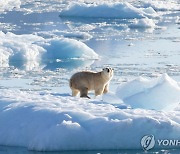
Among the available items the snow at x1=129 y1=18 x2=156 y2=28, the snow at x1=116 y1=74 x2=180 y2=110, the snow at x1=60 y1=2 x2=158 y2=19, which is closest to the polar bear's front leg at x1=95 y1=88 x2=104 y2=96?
the snow at x1=116 y1=74 x2=180 y2=110

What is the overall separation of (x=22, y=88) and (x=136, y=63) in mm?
3584

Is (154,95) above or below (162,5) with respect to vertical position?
above

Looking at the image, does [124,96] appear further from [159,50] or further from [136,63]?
[159,50]

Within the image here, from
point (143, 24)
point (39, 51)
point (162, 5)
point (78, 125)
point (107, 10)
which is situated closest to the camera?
point (78, 125)

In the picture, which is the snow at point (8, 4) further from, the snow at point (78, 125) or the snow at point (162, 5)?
the snow at point (78, 125)

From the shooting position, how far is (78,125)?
644 cm

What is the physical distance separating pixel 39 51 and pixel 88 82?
5.80m

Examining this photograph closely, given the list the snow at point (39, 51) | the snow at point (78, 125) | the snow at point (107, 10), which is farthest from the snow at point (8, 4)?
the snow at point (78, 125)

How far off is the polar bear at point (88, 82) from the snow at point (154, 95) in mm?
1121

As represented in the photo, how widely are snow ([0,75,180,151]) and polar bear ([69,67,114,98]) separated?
4.27 ft

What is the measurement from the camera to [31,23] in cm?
2111

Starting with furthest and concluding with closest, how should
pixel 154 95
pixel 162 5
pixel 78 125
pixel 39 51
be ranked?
1. pixel 162 5
2. pixel 39 51
3. pixel 154 95
4. pixel 78 125

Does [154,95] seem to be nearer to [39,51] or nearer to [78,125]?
[78,125]

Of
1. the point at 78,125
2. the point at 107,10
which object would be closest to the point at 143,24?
the point at 107,10
